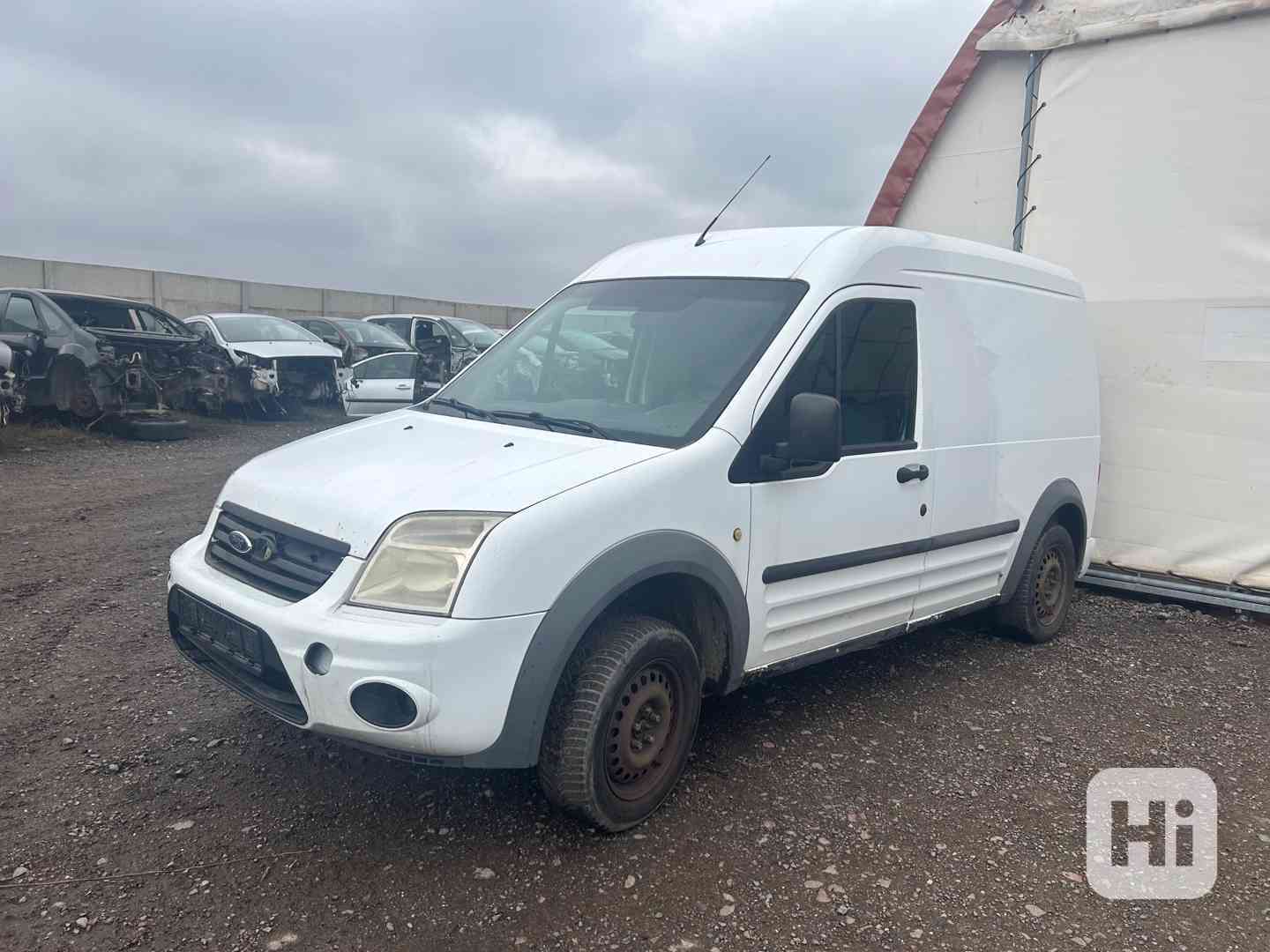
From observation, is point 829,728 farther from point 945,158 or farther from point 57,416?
point 57,416

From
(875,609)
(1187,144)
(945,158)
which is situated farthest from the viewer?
(945,158)

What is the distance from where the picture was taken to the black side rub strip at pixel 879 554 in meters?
3.49

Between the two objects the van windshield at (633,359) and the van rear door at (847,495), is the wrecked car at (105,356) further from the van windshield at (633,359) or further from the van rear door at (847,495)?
the van rear door at (847,495)

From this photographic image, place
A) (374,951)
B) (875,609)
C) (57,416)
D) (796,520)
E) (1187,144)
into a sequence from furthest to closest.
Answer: (57,416)
(1187,144)
(875,609)
(796,520)
(374,951)

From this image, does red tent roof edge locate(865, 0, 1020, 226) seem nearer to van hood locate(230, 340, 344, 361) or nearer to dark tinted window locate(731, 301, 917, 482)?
dark tinted window locate(731, 301, 917, 482)

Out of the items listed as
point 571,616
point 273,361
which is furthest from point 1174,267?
point 273,361

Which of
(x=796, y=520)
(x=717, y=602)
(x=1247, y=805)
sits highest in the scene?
(x=796, y=520)

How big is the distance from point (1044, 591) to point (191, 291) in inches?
1033

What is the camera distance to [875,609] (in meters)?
3.99

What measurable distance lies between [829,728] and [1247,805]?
157 centimetres

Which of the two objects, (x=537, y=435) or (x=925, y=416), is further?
(x=925, y=416)

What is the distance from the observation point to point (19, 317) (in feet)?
35.9

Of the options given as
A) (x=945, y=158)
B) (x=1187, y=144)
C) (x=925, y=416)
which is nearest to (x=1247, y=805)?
(x=925, y=416)

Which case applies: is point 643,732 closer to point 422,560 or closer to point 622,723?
point 622,723
